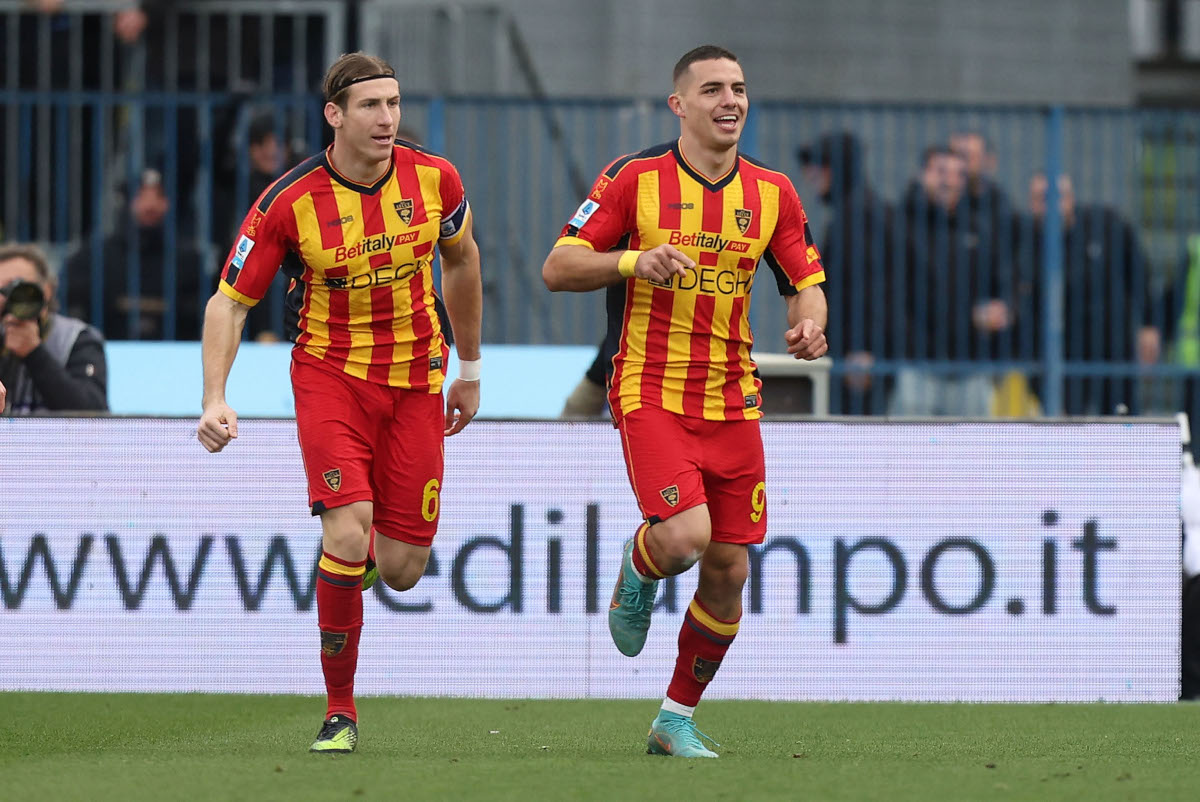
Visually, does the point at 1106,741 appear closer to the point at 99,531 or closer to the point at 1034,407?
the point at 99,531

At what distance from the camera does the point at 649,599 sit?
671cm

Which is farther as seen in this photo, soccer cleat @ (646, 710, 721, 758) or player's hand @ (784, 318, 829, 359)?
soccer cleat @ (646, 710, 721, 758)

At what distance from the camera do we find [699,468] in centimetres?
659

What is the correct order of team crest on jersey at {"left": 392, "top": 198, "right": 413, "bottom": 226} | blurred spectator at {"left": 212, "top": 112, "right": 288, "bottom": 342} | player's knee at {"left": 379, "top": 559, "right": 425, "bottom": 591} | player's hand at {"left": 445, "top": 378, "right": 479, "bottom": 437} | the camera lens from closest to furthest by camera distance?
team crest on jersey at {"left": 392, "top": 198, "right": 413, "bottom": 226} < player's knee at {"left": 379, "top": 559, "right": 425, "bottom": 591} < player's hand at {"left": 445, "top": 378, "right": 479, "bottom": 437} < the camera lens < blurred spectator at {"left": 212, "top": 112, "right": 288, "bottom": 342}

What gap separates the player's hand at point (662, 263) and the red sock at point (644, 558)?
0.82 m

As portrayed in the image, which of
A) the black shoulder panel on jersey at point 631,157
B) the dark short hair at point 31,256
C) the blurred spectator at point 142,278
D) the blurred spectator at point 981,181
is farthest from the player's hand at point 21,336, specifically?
the blurred spectator at point 981,181

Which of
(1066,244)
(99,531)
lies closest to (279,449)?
(99,531)

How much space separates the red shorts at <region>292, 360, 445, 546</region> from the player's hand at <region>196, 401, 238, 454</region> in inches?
14.5

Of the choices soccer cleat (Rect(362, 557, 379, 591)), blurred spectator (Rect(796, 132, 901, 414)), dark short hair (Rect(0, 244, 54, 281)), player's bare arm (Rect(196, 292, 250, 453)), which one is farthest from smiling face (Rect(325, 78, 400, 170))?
blurred spectator (Rect(796, 132, 901, 414))

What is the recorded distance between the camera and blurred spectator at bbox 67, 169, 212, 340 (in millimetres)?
11680

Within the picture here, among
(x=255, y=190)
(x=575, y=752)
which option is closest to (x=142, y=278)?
(x=255, y=190)

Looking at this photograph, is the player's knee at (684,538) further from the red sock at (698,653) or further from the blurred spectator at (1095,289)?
the blurred spectator at (1095,289)

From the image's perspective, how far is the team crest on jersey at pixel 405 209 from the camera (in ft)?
22.3

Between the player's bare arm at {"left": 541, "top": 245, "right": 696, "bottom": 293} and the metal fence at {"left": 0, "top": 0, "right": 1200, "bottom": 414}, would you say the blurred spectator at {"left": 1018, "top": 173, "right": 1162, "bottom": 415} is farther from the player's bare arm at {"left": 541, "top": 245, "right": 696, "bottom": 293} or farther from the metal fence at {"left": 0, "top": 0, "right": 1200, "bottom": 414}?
the player's bare arm at {"left": 541, "top": 245, "right": 696, "bottom": 293}
